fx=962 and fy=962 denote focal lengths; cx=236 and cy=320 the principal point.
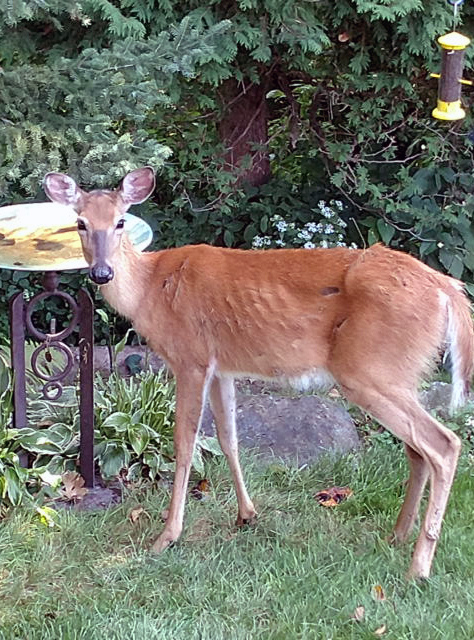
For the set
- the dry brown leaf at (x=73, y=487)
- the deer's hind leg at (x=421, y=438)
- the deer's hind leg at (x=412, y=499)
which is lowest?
the dry brown leaf at (x=73, y=487)

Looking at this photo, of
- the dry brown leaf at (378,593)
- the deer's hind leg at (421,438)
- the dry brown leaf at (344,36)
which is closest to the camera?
the dry brown leaf at (378,593)

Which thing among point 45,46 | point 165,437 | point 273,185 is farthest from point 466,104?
point 165,437

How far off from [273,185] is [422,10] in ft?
6.19

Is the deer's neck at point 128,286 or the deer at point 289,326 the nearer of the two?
the deer at point 289,326

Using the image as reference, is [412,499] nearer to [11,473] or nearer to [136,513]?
[136,513]

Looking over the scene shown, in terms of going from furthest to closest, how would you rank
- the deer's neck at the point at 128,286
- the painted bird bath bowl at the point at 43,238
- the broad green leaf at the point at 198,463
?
1. the broad green leaf at the point at 198,463
2. the deer's neck at the point at 128,286
3. the painted bird bath bowl at the point at 43,238

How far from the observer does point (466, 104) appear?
681 cm

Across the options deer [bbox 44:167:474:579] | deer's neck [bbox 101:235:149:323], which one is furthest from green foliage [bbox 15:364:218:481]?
deer's neck [bbox 101:235:149:323]

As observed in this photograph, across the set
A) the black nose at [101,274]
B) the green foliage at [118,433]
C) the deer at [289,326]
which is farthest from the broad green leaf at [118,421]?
the black nose at [101,274]

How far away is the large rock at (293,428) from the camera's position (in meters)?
5.19

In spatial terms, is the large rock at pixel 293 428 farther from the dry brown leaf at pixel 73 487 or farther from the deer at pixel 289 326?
the dry brown leaf at pixel 73 487

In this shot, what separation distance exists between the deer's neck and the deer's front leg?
0.39 metres

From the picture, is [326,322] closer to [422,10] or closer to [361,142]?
[422,10]

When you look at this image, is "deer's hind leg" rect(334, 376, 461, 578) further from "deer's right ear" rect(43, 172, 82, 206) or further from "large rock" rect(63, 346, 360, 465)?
"deer's right ear" rect(43, 172, 82, 206)
